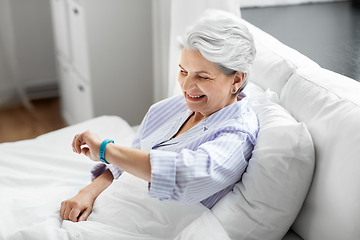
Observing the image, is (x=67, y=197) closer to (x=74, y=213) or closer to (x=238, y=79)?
(x=74, y=213)

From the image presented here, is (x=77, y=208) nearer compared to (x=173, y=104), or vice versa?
(x=77, y=208)

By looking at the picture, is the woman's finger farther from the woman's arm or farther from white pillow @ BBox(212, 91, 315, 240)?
white pillow @ BBox(212, 91, 315, 240)

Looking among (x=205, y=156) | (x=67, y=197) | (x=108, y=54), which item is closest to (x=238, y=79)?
(x=205, y=156)

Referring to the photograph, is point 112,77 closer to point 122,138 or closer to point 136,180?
point 122,138

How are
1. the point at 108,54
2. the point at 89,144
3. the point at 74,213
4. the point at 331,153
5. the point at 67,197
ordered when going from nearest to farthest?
the point at 331,153 < the point at 89,144 < the point at 74,213 < the point at 67,197 < the point at 108,54

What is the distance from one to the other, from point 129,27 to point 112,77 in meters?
0.32

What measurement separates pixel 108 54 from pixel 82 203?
1333 mm

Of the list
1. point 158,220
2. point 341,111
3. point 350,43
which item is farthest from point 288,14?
point 158,220

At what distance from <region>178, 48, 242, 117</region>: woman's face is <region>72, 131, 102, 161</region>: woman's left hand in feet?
0.94

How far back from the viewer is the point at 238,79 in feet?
3.92

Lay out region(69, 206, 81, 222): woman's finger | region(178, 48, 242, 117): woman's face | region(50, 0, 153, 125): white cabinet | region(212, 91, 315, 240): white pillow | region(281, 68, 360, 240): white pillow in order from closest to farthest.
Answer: region(281, 68, 360, 240): white pillow < region(212, 91, 315, 240): white pillow < region(178, 48, 242, 117): woman's face < region(69, 206, 81, 222): woman's finger < region(50, 0, 153, 125): white cabinet

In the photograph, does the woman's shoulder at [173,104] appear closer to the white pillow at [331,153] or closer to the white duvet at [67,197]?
the white duvet at [67,197]

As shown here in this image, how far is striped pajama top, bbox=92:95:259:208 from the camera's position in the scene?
1.02 m

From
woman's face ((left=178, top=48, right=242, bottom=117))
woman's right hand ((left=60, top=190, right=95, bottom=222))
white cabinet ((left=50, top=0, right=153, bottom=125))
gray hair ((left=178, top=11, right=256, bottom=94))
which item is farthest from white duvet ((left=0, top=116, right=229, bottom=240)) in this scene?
white cabinet ((left=50, top=0, right=153, bottom=125))
